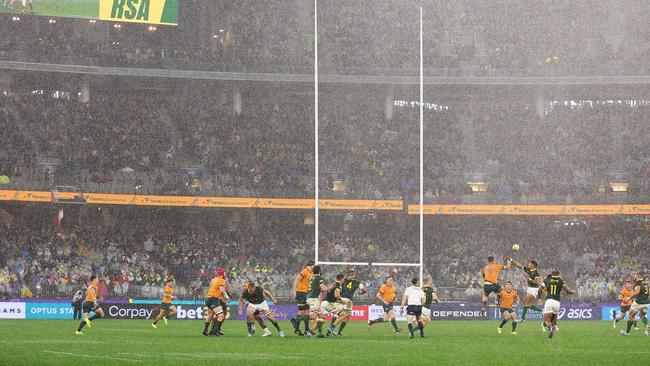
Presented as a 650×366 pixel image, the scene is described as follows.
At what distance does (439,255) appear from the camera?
49.0 m

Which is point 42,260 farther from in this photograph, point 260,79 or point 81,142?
point 260,79

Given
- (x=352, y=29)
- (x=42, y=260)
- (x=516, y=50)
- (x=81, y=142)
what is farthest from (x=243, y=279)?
(x=516, y=50)

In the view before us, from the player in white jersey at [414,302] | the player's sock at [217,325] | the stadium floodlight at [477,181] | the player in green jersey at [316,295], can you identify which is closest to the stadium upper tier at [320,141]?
the stadium floodlight at [477,181]

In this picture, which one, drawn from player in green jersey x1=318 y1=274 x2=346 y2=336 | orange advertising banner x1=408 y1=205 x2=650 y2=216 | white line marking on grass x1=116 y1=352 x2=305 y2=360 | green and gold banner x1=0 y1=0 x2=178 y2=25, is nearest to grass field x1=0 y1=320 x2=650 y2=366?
white line marking on grass x1=116 y1=352 x2=305 y2=360

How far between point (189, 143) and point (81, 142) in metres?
4.87

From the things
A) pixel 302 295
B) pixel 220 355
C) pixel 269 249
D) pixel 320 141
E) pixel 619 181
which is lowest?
pixel 220 355

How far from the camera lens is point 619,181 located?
50938 millimetres

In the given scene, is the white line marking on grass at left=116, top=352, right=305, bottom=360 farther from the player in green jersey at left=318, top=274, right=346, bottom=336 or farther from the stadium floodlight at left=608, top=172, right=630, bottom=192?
the stadium floodlight at left=608, top=172, right=630, bottom=192

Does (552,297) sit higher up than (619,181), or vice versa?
(619,181)

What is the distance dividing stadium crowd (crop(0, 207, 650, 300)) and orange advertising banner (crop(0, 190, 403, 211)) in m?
1.46

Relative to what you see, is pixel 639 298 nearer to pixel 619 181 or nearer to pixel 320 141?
pixel 619 181

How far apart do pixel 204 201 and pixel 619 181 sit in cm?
1835

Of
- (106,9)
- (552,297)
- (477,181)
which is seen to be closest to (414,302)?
(552,297)

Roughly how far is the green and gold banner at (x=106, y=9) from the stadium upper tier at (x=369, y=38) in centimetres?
176
